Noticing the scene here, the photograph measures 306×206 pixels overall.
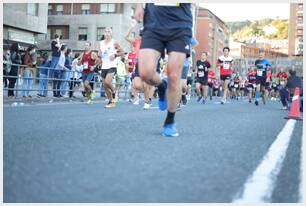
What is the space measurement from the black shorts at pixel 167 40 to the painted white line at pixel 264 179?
148 centimetres

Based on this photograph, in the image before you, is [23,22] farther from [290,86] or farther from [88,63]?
[290,86]

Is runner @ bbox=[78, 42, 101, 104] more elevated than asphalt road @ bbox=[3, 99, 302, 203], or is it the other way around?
runner @ bbox=[78, 42, 101, 104]

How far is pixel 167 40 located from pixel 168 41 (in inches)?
0.7

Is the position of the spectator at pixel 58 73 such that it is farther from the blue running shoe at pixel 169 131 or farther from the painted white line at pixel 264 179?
the painted white line at pixel 264 179

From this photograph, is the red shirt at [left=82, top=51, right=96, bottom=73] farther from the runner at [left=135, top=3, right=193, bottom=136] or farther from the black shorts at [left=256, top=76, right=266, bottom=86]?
the runner at [left=135, top=3, right=193, bottom=136]

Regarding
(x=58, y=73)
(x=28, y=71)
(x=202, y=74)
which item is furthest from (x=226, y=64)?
(x=28, y=71)

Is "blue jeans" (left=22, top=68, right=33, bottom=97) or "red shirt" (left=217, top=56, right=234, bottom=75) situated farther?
"red shirt" (left=217, top=56, right=234, bottom=75)

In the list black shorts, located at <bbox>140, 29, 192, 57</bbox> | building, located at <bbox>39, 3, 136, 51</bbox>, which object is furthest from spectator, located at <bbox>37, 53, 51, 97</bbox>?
building, located at <bbox>39, 3, 136, 51</bbox>

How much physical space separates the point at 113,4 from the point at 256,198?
5153 centimetres

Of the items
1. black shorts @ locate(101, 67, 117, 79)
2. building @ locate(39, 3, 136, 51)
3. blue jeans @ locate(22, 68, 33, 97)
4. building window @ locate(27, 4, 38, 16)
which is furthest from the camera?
building @ locate(39, 3, 136, 51)

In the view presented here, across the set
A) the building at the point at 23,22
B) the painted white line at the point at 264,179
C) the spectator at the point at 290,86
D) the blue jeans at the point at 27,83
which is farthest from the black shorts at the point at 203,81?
the building at the point at 23,22

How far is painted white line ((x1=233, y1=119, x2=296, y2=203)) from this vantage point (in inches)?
103

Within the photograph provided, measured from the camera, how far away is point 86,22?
53625mm

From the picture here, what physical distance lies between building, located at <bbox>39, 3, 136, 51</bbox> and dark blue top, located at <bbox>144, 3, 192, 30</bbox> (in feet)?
151
